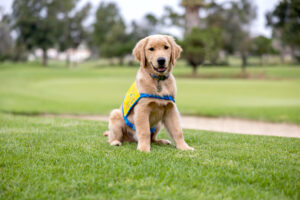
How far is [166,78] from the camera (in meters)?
4.31

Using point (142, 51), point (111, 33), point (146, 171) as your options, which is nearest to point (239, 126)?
point (142, 51)

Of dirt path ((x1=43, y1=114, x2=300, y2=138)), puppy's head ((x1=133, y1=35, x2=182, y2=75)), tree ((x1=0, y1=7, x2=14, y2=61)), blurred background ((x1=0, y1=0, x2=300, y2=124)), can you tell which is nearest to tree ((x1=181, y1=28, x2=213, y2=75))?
blurred background ((x1=0, y1=0, x2=300, y2=124))

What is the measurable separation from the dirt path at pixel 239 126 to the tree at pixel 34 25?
147 feet

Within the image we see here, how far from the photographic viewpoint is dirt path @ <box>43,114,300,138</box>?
8.21 m

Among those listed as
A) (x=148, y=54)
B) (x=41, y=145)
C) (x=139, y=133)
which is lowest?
(x=41, y=145)

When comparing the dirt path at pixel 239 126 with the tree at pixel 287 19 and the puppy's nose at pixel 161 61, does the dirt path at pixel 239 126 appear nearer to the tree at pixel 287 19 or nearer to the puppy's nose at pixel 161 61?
the puppy's nose at pixel 161 61

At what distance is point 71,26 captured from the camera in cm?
5647

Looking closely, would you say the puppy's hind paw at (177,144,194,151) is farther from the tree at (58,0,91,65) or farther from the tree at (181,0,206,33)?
the tree at (58,0,91,65)

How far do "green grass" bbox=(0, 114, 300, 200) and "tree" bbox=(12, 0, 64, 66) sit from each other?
165 feet

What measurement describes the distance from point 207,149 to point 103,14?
5873 cm

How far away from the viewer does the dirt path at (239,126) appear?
26.9ft

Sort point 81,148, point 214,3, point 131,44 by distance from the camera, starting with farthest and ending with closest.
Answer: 1. point 131,44
2. point 214,3
3. point 81,148

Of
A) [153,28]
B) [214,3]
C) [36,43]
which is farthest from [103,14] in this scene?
[214,3]

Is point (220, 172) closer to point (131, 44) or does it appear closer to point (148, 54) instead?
point (148, 54)
